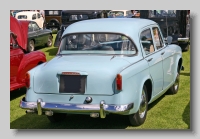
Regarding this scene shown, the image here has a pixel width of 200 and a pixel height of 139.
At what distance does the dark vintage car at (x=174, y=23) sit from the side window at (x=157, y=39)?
20.7ft

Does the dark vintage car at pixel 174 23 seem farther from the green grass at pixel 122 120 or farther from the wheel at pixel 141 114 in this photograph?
the wheel at pixel 141 114

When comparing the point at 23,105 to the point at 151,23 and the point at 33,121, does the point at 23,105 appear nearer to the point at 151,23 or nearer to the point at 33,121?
the point at 33,121

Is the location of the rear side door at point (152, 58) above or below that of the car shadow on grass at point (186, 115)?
above

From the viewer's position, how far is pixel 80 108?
5203 millimetres

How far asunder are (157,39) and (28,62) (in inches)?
118

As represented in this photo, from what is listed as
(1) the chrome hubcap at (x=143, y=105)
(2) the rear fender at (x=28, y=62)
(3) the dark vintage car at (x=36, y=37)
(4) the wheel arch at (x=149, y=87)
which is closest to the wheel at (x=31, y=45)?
(3) the dark vintage car at (x=36, y=37)

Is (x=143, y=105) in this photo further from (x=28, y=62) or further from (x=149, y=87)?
(x=28, y=62)

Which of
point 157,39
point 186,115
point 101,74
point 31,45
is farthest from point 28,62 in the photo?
point 31,45

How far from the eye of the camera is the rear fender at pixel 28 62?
320 inches

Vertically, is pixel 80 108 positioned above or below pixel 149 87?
below

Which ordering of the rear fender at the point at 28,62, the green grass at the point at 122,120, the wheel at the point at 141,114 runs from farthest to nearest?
the rear fender at the point at 28,62
the green grass at the point at 122,120
the wheel at the point at 141,114

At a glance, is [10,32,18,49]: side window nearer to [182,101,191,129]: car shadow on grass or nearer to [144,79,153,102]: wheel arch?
[144,79,153,102]: wheel arch

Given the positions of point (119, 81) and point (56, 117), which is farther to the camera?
point (56, 117)

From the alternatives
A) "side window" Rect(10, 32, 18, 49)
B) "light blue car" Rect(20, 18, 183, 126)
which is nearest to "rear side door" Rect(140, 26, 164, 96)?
"light blue car" Rect(20, 18, 183, 126)
